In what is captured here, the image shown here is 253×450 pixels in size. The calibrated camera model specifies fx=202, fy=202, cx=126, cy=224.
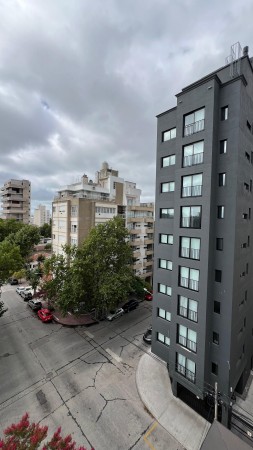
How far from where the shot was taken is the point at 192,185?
43.4ft

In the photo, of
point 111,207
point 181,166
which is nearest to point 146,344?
point 181,166

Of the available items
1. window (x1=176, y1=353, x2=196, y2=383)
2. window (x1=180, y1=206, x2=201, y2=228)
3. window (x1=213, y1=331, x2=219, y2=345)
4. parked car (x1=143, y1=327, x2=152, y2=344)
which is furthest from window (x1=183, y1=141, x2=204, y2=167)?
parked car (x1=143, y1=327, x2=152, y2=344)

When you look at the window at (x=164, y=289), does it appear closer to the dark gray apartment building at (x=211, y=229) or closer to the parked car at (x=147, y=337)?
the dark gray apartment building at (x=211, y=229)

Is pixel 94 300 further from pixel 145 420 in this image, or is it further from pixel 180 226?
pixel 180 226

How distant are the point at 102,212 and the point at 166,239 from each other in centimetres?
1862

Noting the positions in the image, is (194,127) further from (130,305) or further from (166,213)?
(130,305)

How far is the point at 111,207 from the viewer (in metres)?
33.8

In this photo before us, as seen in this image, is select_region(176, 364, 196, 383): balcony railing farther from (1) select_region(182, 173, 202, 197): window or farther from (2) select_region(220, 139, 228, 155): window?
(2) select_region(220, 139, 228, 155): window

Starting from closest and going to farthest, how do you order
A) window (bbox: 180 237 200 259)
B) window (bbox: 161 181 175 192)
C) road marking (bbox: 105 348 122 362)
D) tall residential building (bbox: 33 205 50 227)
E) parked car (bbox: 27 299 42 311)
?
window (bbox: 180 237 200 259) → window (bbox: 161 181 175 192) → road marking (bbox: 105 348 122 362) → parked car (bbox: 27 299 42 311) → tall residential building (bbox: 33 205 50 227)

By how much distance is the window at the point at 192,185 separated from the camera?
1286cm

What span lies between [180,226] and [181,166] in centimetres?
406

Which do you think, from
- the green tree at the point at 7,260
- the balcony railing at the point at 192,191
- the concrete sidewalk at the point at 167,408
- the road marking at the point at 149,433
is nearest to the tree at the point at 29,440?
the road marking at the point at 149,433

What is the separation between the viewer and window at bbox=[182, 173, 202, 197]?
12859 millimetres

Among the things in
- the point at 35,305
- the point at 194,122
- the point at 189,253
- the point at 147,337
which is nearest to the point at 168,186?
the point at 194,122
